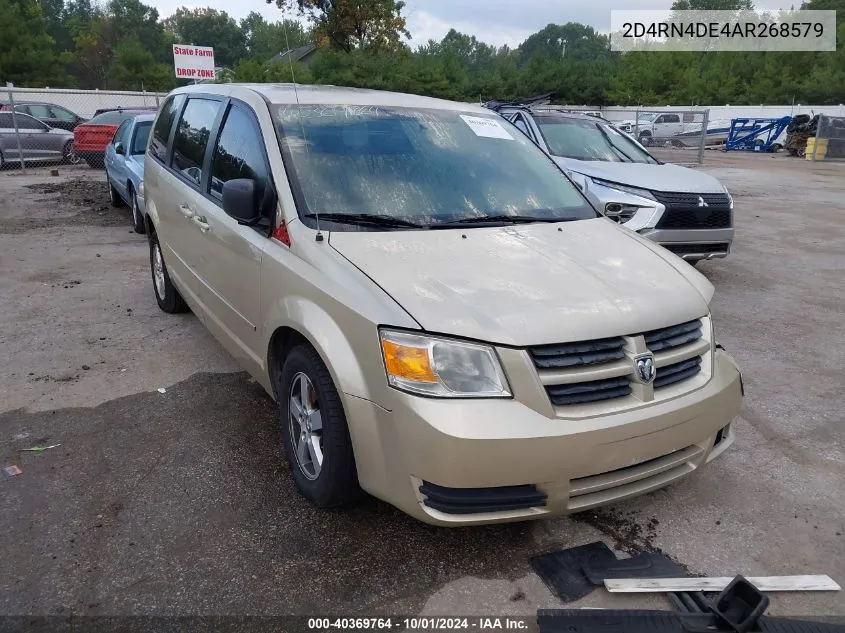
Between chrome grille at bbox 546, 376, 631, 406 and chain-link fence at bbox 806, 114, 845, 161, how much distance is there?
28002 mm

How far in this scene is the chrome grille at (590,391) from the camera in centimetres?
245

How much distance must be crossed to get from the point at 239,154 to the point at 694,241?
4.89 metres

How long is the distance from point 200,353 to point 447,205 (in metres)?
2.51

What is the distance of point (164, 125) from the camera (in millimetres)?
5234

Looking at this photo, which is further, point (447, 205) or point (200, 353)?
point (200, 353)

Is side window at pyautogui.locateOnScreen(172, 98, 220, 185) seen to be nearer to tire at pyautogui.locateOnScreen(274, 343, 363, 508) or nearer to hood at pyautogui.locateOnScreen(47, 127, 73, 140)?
tire at pyautogui.locateOnScreen(274, 343, 363, 508)

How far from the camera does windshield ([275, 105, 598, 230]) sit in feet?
10.6

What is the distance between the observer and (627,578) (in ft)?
8.51

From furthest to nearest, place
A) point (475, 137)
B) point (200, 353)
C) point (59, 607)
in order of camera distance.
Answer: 1. point (200, 353)
2. point (475, 137)
3. point (59, 607)

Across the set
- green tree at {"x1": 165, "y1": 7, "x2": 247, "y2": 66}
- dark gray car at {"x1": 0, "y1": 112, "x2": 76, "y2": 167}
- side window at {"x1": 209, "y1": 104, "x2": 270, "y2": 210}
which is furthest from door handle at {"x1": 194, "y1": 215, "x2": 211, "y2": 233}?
green tree at {"x1": 165, "y1": 7, "x2": 247, "y2": 66}

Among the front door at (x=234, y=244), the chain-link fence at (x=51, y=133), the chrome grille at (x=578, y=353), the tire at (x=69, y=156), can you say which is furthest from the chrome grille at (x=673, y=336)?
the tire at (x=69, y=156)

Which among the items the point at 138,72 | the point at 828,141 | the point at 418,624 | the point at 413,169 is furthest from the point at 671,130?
the point at 138,72

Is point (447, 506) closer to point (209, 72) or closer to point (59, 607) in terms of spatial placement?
point (59, 607)

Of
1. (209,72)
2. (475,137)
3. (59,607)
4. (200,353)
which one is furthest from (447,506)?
(209,72)
